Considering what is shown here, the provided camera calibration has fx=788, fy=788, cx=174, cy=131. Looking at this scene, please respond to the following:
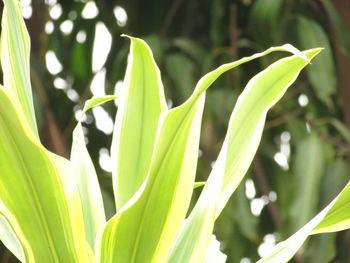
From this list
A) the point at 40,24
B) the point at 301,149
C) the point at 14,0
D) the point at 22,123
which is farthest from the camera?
the point at 40,24

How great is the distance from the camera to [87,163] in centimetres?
58

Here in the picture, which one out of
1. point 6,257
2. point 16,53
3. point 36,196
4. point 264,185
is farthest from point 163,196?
point 264,185

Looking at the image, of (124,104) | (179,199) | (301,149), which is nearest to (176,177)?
(179,199)

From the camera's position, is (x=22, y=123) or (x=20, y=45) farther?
(x=20, y=45)

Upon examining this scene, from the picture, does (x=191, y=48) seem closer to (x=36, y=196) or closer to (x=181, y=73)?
(x=181, y=73)

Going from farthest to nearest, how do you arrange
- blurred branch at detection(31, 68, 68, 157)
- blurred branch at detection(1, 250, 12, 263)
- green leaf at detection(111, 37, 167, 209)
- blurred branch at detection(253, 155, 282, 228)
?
blurred branch at detection(253, 155, 282, 228) → blurred branch at detection(31, 68, 68, 157) → blurred branch at detection(1, 250, 12, 263) → green leaf at detection(111, 37, 167, 209)

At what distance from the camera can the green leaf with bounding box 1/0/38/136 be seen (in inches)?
21.2

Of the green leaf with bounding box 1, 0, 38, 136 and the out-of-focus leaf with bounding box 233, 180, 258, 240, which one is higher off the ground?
the green leaf with bounding box 1, 0, 38, 136

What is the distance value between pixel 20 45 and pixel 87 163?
0.32 feet

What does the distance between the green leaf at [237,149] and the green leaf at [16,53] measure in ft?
0.44

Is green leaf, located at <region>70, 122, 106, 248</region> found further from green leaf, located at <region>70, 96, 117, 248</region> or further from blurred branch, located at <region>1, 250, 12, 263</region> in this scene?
blurred branch, located at <region>1, 250, 12, 263</region>

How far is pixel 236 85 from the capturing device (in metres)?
1.40

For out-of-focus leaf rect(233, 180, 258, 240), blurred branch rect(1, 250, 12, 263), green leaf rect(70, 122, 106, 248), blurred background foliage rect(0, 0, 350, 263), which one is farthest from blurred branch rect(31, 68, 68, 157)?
green leaf rect(70, 122, 106, 248)

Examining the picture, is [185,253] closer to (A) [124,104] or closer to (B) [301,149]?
(A) [124,104]
